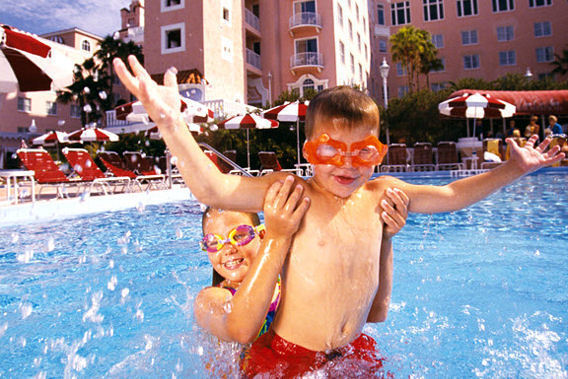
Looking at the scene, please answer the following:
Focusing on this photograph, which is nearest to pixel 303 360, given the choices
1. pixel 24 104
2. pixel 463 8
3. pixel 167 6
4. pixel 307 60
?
pixel 167 6

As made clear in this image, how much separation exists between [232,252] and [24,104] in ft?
128

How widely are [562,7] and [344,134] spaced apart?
1789 inches

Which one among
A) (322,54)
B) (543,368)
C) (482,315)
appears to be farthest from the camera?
(322,54)

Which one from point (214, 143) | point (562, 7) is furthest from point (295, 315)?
point (562, 7)

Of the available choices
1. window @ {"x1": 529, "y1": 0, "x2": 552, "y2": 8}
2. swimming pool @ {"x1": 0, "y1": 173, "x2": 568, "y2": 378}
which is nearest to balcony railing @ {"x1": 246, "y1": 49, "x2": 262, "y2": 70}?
swimming pool @ {"x1": 0, "y1": 173, "x2": 568, "y2": 378}

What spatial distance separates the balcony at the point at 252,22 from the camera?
27312 mm

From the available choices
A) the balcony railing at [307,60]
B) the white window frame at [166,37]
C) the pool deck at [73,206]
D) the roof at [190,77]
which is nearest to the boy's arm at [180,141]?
the pool deck at [73,206]

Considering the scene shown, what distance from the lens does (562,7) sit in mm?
36250

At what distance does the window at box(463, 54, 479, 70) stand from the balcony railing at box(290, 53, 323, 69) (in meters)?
18.6

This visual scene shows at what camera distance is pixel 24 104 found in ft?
111

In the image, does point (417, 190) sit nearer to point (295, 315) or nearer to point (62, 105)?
point (295, 315)

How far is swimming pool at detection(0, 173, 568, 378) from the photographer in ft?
7.26

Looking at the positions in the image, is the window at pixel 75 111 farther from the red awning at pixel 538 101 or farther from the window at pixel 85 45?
the red awning at pixel 538 101

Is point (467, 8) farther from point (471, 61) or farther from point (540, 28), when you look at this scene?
point (540, 28)
